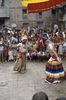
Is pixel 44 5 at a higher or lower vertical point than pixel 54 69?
higher

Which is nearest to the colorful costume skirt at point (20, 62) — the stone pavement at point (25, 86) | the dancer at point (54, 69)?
the stone pavement at point (25, 86)

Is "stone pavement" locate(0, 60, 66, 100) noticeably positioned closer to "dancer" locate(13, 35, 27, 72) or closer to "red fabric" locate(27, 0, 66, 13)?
"dancer" locate(13, 35, 27, 72)

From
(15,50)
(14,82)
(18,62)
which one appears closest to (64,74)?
(14,82)

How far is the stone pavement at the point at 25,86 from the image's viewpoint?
9.14 meters

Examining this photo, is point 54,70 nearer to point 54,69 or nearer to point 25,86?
point 54,69

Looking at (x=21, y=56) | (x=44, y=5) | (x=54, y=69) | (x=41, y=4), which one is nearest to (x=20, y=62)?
(x=21, y=56)

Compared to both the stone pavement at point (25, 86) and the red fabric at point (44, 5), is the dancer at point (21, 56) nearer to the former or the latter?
the stone pavement at point (25, 86)

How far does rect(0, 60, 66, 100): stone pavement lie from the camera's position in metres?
9.14

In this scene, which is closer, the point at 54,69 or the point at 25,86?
the point at 25,86

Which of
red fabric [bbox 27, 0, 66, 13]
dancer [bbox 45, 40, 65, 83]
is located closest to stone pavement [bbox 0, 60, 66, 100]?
dancer [bbox 45, 40, 65, 83]

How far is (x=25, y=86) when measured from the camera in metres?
10.3

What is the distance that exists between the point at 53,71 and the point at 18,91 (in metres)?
1.60

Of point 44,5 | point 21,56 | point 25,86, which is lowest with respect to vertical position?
point 25,86

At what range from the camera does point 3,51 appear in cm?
1683
